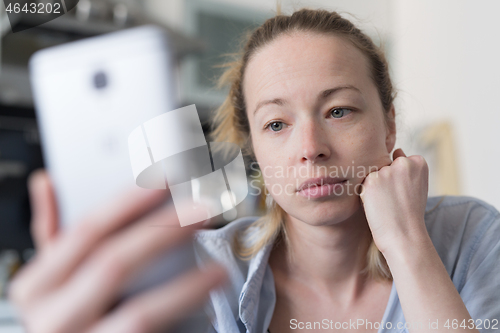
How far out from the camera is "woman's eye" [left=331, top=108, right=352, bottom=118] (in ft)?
2.46

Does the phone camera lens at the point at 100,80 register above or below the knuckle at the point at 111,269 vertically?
above

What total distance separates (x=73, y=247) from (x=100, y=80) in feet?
0.51

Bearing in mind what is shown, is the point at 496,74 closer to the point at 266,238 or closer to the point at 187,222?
the point at 266,238

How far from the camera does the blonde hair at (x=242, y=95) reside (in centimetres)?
Answer: 85

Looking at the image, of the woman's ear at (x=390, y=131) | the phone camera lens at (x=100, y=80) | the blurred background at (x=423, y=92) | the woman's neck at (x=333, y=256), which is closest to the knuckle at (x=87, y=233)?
the phone camera lens at (x=100, y=80)

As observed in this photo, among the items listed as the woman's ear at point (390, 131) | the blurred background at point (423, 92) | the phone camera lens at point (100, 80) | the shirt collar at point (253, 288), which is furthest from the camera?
the blurred background at point (423, 92)

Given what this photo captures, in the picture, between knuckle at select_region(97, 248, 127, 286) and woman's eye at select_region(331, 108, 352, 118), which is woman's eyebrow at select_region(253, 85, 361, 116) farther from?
knuckle at select_region(97, 248, 127, 286)

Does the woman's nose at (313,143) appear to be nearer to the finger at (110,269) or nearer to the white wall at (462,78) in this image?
the finger at (110,269)

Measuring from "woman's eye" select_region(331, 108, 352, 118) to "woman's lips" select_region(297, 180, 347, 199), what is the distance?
5.3 inches

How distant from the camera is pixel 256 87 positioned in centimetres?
84

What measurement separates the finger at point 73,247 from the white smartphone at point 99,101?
4 centimetres

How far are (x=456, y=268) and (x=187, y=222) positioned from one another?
77 centimetres

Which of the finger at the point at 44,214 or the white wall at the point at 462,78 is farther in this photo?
the white wall at the point at 462,78

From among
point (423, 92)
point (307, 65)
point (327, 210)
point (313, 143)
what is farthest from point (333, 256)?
point (423, 92)
